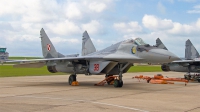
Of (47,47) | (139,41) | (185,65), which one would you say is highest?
(47,47)

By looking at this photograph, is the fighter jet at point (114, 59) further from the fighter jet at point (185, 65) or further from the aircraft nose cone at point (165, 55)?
the fighter jet at point (185, 65)

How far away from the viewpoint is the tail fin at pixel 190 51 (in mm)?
26734

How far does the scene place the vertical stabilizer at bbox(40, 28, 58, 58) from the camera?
1883 cm

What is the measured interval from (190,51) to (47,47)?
47.3ft

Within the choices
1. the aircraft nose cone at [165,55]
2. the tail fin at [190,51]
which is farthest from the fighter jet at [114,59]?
the tail fin at [190,51]

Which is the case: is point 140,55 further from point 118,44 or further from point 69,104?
point 69,104

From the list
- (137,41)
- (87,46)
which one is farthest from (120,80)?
(87,46)

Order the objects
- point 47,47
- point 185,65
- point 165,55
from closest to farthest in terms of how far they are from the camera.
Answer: point 165,55
point 47,47
point 185,65

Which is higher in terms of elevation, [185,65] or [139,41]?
[139,41]

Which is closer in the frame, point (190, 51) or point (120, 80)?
point (120, 80)

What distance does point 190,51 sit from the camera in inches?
1059

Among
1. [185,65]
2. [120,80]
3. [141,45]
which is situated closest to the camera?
[141,45]

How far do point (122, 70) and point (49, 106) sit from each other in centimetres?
747

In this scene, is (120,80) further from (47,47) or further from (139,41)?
(47,47)
